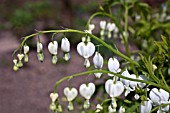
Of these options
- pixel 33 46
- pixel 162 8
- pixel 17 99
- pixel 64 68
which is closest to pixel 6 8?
pixel 33 46

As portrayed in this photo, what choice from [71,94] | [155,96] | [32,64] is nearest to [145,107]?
[155,96]

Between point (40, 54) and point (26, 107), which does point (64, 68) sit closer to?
point (26, 107)

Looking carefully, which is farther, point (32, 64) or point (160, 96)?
point (32, 64)

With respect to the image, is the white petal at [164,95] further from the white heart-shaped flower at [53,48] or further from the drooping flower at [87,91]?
the white heart-shaped flower at [53,48]

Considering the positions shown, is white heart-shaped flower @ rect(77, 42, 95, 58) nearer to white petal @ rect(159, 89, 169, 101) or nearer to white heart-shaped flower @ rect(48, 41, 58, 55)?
white heart-shaped flower @ rect(48, 41, 58, 55)

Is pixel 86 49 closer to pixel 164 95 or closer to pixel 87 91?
pixel 87 91

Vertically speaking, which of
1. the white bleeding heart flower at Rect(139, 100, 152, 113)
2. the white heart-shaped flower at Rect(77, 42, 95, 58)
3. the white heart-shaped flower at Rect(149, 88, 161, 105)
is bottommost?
the white bleeding heart flower at Rect(139, 100, 152, 113)

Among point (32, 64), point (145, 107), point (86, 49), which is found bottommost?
point (145, 107)

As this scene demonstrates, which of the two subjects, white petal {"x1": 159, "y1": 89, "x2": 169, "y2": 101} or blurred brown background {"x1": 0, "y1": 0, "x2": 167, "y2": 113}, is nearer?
white petal {"x1": 159, "y1": 89, "x2": 169, "y2": 101}

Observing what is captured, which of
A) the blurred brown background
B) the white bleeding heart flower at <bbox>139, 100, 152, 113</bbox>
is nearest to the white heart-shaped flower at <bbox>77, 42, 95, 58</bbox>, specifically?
the white bleeding heart flower at <bbox>139, 100, 152, 113</bbox>

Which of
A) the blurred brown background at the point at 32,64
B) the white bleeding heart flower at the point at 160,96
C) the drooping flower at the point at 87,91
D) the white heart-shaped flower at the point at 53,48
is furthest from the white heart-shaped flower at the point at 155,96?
the blurred brown background at the point at 32,64

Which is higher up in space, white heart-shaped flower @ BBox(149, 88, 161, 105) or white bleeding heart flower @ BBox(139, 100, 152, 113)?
white heart-shaped flower @ BBox(149, 88, 161, 105)
